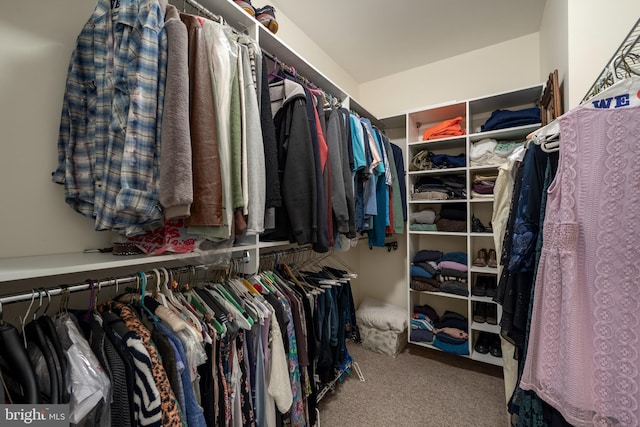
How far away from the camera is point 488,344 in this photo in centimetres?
202

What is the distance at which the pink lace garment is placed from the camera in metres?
0.63

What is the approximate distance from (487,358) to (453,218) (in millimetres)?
1084

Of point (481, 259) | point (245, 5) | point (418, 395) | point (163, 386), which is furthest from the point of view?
point (481, 259)

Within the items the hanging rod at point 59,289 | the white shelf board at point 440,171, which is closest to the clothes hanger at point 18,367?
the hanging rod at point 59,289

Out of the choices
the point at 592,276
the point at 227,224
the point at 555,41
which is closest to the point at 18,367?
the point at 227,224

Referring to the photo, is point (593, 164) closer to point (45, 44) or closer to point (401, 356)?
point (45, 44)

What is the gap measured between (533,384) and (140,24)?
5.18 feet

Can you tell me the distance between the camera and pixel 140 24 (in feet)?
2.37

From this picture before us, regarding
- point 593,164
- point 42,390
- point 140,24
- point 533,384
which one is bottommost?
point 533,384

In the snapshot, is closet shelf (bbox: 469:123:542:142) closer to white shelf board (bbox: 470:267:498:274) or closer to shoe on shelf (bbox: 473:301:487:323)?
white shelf board (bbox: 470:267:498:274)

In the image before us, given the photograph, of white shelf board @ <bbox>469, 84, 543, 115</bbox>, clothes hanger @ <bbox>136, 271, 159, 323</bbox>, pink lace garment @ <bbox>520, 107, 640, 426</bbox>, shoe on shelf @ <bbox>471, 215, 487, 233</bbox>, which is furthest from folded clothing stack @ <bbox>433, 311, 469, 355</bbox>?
clothes hanger @ <bbox>136, 271, 159, 323</bbox>

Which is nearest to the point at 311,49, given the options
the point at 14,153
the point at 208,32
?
the point at 208,32
